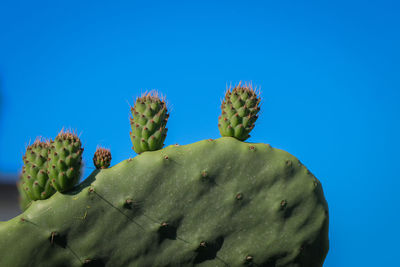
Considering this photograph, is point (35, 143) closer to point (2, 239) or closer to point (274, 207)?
point (2, 239)

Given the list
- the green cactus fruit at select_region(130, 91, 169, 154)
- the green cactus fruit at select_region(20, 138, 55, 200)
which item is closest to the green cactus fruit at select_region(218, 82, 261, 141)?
the green cactus fruit at select_region(130, 91, 169, 154)

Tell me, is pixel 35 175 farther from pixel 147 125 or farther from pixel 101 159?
pixel 147 125

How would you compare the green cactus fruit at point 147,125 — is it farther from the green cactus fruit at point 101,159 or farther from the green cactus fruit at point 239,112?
the green cactus fruit at point 239,112

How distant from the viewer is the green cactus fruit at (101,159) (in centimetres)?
207

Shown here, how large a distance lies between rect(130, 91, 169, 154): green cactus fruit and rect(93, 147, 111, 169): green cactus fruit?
0.19 metres

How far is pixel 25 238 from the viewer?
173cm

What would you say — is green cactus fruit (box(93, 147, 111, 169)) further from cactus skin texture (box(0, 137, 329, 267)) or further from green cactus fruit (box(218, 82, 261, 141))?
green cactus fruit (box(218, 82, 261, 141))

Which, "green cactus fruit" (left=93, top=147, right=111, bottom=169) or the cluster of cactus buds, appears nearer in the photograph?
the cluster of cactus buds

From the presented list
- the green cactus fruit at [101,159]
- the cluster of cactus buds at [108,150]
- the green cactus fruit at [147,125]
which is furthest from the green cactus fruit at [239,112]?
the green cactus fruit at [101,159]

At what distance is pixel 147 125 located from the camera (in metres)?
1.99

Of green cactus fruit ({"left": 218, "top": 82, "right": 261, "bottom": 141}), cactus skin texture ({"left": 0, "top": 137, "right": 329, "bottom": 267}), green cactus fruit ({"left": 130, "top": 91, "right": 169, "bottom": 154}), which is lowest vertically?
cactus skin texture ({"left": 0, "top": 137, "right": 329, "bottom": 267})

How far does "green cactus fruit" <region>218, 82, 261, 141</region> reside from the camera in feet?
6.97

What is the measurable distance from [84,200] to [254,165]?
3.03 ft

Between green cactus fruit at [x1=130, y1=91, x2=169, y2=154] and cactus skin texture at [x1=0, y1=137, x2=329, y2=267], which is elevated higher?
green cactus fruit at [x1=130, y1=91, x2=169, y2=154]
